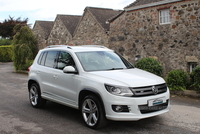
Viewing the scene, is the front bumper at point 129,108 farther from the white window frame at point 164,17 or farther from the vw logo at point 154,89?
the white window frame at point 164,17

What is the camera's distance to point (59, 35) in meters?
22.0

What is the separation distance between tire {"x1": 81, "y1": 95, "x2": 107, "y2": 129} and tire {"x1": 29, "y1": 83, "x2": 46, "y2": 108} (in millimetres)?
2271

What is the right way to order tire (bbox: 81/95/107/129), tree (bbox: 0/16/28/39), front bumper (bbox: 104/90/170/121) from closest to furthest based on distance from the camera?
1. front bumper (bbox: 104/90/170/121)
2. tire (bbox: 81/95/107/129)
3. tree (bbox: 0/16/28/39)

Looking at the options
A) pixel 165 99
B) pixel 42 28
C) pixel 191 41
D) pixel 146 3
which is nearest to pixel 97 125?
pixel 165 99

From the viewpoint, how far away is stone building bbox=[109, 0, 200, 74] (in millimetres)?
12680

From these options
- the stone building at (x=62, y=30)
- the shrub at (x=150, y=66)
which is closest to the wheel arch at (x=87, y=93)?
the shrub at (x=150, y=66)

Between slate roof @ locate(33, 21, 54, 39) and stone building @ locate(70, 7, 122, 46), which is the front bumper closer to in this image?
stone building @ locate(70, 7, 122, 46)

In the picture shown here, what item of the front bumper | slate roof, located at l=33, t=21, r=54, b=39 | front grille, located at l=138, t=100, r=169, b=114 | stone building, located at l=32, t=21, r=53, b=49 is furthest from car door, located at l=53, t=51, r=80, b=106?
slate roof, located at l=33, t=21, r=54, b=39

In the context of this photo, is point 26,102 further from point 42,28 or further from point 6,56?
point 6,56

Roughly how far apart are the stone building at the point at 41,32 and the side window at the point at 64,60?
16889mm

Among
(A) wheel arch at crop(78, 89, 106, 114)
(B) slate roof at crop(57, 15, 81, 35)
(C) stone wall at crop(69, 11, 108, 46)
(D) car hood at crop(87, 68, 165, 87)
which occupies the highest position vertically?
(B) slate roof at crop(57, 15, 81, 35)

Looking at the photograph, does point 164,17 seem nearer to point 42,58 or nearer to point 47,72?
point 42,58

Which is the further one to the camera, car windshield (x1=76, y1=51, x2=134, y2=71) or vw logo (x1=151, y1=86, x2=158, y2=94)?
car windshield (x1=76, y1=51, x2=134, y2=71)

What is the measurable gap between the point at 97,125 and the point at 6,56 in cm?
3254
